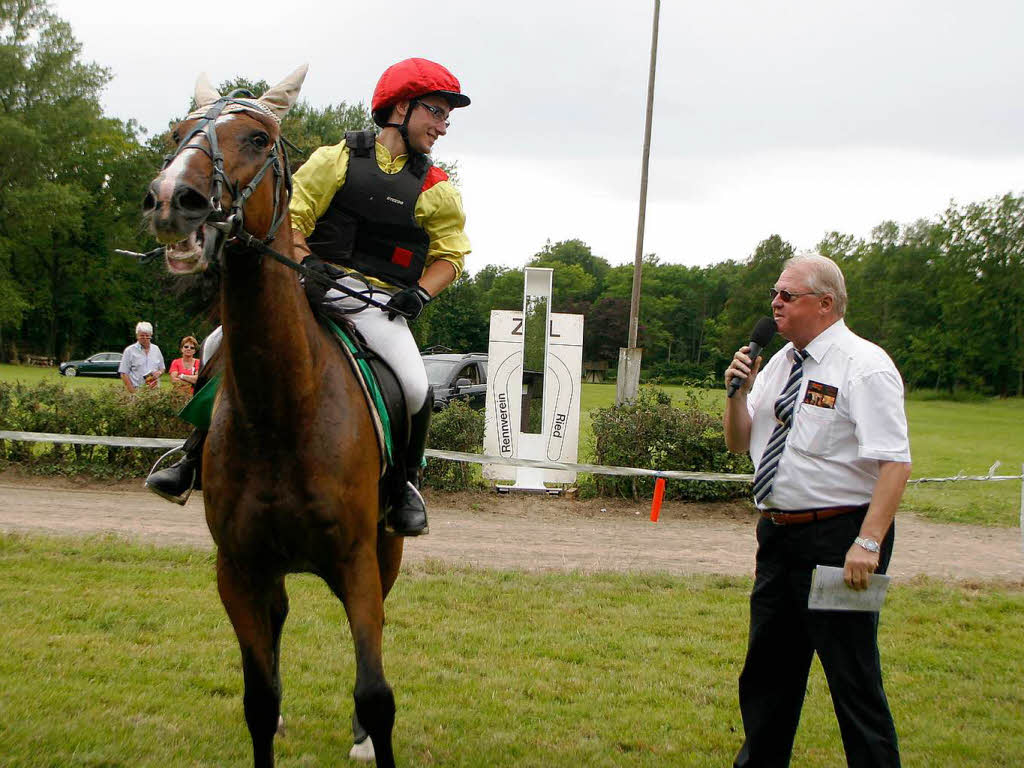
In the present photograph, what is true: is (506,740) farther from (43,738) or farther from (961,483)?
(961,483)

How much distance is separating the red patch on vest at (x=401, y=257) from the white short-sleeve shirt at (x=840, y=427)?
1945 millimetres

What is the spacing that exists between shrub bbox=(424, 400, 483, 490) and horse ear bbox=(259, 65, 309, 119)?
352 inches

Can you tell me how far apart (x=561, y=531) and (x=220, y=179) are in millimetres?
8356

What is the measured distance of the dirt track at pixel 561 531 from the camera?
30.0 feet

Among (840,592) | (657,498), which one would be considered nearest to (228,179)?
(840,592)

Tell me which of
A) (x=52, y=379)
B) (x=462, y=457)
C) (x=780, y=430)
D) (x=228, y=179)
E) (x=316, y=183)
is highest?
(x=316, y=183)

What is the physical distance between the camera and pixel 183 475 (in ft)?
13.5

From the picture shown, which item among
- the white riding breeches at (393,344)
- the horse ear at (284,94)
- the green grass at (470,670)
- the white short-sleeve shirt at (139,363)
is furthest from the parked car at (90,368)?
the horse ear at (284,94)

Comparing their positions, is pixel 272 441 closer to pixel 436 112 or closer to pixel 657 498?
pixel 436 112

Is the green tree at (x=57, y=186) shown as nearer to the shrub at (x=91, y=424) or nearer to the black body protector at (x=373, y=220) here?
the shrub at (x=91, y=424)

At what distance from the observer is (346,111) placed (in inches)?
2082

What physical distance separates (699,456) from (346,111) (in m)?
45.4

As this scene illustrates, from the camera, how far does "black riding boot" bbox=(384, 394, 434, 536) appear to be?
13.8 ft

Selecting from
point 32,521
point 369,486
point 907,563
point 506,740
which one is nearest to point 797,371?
point 369,486
